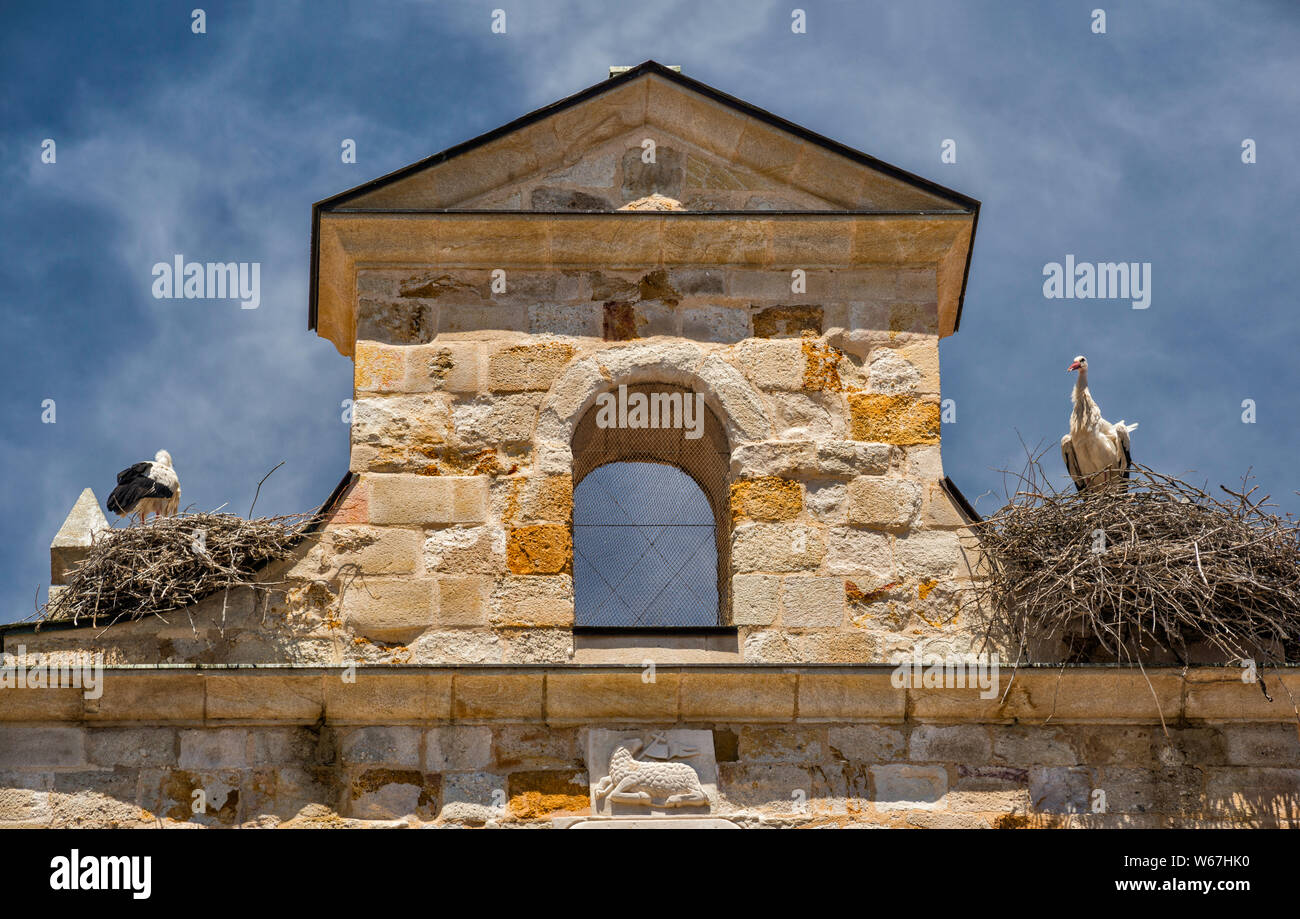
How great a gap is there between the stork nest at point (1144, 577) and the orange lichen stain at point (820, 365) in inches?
38.8

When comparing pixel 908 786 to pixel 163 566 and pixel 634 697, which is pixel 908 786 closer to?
pixel 634 697

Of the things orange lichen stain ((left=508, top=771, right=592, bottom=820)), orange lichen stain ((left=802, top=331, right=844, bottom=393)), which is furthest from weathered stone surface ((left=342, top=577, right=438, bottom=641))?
orange lichen stain ((left=802, top=331, right=844, bottom=393))

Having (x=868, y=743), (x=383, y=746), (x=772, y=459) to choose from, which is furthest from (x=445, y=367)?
(x=868, y=743)

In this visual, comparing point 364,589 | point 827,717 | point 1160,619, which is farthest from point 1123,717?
point 364,589

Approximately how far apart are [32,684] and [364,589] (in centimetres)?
146

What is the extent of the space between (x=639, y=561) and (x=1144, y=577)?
2.42m

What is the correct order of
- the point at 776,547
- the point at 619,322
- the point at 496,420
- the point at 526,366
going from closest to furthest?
the point at 776,547
the point at 496,420
the point at 526,366
the point at 619,322

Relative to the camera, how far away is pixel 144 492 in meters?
10.4

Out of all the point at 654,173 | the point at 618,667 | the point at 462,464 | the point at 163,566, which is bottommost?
the point at 618,667

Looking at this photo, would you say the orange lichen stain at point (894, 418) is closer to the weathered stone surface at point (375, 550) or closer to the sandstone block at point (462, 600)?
the sandstone block at point (462, 600)

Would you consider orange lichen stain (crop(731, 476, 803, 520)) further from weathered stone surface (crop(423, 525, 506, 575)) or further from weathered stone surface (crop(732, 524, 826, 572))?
weathered stone surface (crop(423, 525, 506, 575))

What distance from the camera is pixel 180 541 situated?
9.52 m

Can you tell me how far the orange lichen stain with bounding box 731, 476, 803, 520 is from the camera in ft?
32.3

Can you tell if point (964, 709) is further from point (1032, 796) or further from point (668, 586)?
point (668, 586)
